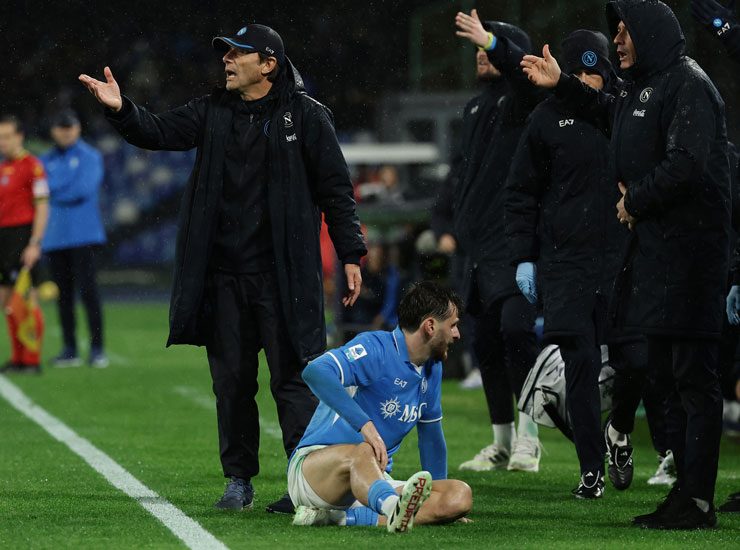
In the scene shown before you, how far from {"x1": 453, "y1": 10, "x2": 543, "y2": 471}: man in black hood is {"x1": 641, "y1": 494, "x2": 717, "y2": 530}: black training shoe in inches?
87.5

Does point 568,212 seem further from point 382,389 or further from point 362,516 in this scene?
point 362,516

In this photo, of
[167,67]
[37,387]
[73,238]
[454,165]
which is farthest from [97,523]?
[167,67]

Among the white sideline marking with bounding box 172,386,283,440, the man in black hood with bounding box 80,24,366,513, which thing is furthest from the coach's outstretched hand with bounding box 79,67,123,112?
the white sideline marking with bounding box 172,386,283,440

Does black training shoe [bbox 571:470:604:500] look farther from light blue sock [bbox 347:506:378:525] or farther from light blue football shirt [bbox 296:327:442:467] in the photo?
light blue sock [bbox 347:506:378:525]

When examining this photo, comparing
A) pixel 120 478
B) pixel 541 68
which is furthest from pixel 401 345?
pixel 120 478

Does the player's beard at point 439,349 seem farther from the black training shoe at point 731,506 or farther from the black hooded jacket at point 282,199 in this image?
the black training shoe at point 731,506

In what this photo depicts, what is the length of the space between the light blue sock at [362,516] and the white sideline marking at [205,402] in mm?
3878

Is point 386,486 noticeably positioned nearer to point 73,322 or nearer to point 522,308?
point 522,308

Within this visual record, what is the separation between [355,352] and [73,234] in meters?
9.97

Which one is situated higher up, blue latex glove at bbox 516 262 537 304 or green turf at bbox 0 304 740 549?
blue latex glove at bbox 516 262 537 304

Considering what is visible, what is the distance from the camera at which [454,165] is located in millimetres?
10508

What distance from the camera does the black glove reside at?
7465 mm

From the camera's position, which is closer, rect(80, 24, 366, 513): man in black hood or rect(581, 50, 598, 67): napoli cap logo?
rect(80, 24, 366, 513): man in black hood

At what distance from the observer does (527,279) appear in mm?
8562
